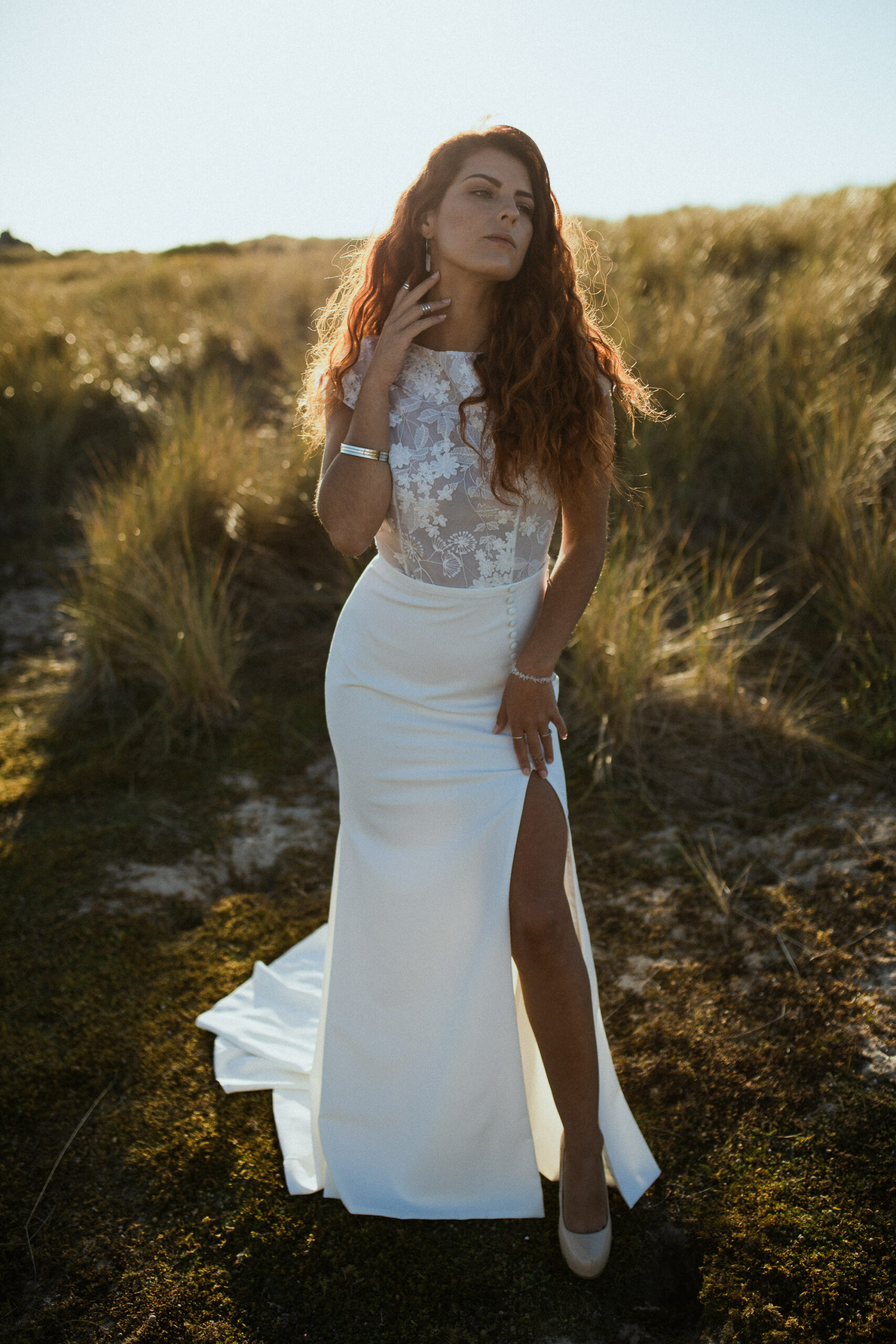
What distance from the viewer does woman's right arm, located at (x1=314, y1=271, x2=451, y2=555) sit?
1977mm

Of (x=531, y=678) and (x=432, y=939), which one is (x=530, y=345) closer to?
(x=531, y=678)

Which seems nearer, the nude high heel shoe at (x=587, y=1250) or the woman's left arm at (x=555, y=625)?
the nude high heel shoe at (x=587, y=1250)

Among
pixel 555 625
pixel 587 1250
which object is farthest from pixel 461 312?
pixel 587 1250

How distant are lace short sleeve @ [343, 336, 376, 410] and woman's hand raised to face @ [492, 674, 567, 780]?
0.78 m

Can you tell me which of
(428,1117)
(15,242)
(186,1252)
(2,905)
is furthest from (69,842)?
(15,242)

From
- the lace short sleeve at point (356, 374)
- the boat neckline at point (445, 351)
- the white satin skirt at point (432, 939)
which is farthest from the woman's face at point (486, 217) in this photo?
the white satin skirt at point (432, 939)

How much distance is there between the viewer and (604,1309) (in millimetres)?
1913

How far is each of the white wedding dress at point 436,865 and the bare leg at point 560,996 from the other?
46mm

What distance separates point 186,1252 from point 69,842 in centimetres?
189

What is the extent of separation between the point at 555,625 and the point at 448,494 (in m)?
0.38

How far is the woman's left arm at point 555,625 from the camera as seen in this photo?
6.72 feet

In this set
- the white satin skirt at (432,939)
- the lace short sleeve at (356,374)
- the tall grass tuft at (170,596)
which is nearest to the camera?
the white satin skirt at (432,939)

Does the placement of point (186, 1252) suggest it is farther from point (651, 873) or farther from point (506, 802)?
point (651, 873)

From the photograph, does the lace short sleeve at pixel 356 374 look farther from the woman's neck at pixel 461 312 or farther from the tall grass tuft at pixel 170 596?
the tall grass tuft at pixel 170 596
